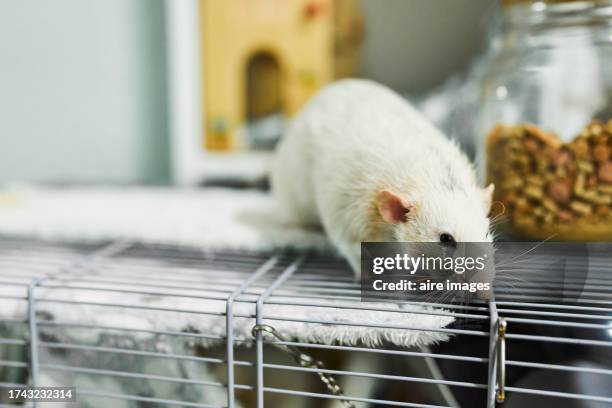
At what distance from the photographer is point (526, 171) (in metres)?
0.58

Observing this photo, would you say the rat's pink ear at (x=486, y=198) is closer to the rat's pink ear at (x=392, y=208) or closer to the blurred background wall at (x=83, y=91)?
the rat's pink ear at (x=392, y=208)

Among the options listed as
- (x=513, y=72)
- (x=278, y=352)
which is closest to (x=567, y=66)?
(x=513, y=72)

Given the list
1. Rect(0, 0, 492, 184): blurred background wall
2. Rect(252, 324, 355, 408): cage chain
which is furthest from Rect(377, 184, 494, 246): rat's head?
Rect(0, 0, 492, 184): blurred background wall

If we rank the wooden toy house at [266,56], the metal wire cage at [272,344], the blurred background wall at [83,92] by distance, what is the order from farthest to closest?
the blurred background wall at [83,92] → the wooden toy house at [266,56] → the metal wire cage at [272,344]

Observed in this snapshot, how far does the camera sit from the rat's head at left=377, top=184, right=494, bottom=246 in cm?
46

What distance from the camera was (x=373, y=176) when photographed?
1.80 ft

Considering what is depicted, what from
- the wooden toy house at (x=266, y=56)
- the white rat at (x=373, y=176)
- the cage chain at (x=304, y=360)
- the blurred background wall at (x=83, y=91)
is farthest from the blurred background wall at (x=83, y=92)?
the cage chain at (x=304, y=360)

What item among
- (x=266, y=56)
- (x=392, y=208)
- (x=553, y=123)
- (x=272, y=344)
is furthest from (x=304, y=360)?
(x=266, y=56)

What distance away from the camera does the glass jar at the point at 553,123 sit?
0.54 meters

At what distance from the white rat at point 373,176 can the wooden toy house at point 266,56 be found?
0.34m

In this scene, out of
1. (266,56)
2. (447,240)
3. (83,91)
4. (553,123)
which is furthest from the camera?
(83,91)

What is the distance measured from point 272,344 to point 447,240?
7.6 inches

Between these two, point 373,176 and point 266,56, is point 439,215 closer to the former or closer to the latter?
point 373,176

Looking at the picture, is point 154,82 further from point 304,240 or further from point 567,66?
point 567,66
